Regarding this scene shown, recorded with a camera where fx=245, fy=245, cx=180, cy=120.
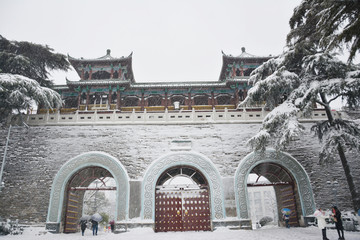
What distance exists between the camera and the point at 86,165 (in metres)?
9.96

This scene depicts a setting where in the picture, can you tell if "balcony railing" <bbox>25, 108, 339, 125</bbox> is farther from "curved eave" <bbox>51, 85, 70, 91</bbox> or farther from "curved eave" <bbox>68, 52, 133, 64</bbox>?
"curved eave" <bbox>68, 52, 133, 64</bbox>

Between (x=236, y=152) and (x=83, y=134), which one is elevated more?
(x=83, y=134)

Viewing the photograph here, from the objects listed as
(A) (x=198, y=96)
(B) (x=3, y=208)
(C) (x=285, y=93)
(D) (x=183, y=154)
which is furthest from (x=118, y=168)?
(A) (x=198, y=96)

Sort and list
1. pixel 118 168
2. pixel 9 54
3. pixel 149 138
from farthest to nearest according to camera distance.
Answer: pixel 9 54
pixel 149 138
pixel 118 168

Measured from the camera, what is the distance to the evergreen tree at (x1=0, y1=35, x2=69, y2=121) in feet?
31.8

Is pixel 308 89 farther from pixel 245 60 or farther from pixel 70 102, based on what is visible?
pixel 70 102

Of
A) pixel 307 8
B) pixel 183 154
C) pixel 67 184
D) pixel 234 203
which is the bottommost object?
pixel 234 203

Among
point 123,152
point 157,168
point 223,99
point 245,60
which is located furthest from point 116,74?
point 157,168

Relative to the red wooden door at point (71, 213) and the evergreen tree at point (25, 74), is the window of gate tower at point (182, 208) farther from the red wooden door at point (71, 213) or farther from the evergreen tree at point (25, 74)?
the evergreen tree at point (25, 74)

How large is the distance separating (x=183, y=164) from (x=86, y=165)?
12.9ft

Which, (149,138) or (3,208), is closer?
(3,208)

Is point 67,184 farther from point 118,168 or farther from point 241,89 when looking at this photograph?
point 241,89

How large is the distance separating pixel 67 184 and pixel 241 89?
441 inches

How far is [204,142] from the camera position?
10500 mm
